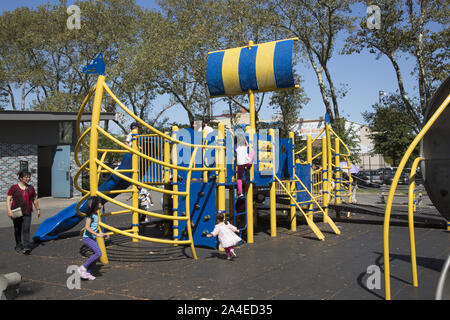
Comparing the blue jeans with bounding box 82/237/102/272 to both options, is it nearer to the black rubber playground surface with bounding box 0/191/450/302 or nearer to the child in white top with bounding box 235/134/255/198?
the black rubber playground surface with bounding box 0/191/450/302

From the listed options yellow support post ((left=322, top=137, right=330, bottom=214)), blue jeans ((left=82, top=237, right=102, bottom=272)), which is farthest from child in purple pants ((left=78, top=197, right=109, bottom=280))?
yellow support post ((left=322, top=137, right=330, bottom=214))

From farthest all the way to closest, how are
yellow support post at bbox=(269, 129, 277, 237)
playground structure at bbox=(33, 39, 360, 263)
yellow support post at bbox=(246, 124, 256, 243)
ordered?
yellow support post at bbox=(269, 129, 277, 237) < yellow support post at bbox=(246, 124, 256, 243) < playground structure at bbox=(33, 39, 360, 263)

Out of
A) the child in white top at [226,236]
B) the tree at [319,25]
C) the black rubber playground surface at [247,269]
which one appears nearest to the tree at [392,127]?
the tree at [319,25]

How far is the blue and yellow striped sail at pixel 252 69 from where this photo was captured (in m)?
9.20

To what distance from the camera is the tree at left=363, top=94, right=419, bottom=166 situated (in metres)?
29.6

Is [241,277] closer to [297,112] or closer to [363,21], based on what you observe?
[363,21]

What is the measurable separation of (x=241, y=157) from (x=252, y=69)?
2.06 m

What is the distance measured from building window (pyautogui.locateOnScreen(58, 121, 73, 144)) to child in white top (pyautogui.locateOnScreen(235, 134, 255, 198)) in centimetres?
1635

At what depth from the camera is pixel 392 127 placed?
116 ft

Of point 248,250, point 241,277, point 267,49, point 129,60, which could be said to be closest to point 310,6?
point 129,60

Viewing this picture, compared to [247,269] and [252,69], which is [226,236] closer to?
[247,269]

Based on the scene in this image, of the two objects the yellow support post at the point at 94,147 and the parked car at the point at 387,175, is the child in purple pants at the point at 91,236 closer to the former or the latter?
the yellow support post at the point at 94,147

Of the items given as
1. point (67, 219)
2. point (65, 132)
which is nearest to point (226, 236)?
point (67, 219)

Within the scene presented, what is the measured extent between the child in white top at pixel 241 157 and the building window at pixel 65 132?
16353mm
